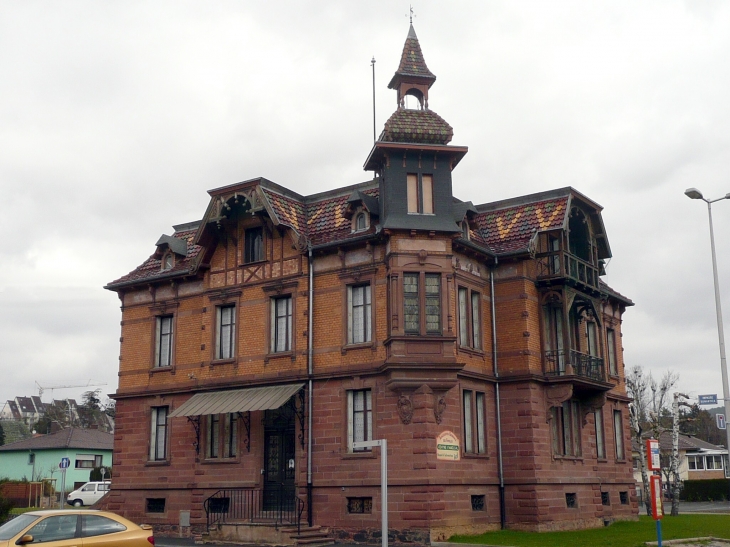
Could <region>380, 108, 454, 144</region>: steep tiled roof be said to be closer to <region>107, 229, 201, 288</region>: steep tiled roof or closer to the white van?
<region>107, 229, 201, 288</region>: steep tiled roof

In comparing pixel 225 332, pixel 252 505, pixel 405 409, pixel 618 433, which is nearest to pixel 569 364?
pixel 405 409

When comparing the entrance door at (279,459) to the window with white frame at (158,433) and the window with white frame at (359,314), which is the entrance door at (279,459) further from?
the window with white frame at (158,433)

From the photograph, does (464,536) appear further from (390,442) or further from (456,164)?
(456,164)

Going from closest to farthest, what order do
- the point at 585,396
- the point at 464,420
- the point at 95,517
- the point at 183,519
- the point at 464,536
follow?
the point at 95,517
the point at 464,536
the point at 464,420
the point at 183,519
the point at 585,396

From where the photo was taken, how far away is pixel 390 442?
83.1 feet

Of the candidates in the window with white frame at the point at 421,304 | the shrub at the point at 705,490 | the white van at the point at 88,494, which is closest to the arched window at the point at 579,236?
the window with white frame at the point at 421,304

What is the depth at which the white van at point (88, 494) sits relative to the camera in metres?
47.6

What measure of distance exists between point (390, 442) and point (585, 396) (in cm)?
935

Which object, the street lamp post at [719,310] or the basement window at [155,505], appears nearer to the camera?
the street lamp post at [719,310]

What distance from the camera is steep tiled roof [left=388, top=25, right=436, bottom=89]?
29.4 meters

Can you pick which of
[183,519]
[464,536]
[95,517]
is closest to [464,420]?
[464,536]

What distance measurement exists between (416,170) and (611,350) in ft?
47.9

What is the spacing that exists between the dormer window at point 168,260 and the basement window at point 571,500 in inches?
671

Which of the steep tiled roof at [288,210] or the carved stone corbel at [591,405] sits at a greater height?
the steep tiled roof at [288,210]
